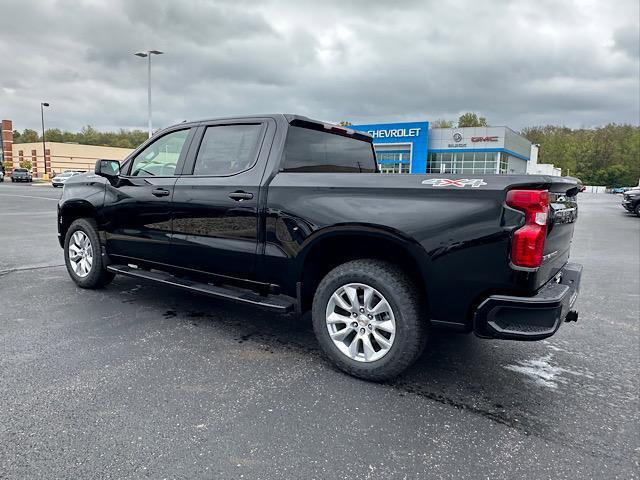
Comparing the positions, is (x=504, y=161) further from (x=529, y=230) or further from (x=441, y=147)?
(x=529, y=230)

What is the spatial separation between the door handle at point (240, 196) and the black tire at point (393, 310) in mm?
943

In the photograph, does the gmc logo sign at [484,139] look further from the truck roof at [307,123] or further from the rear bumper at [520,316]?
the rear bumper at [520,316]

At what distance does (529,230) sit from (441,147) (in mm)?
55684

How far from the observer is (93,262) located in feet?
17.0

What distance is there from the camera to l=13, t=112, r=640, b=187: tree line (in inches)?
4208

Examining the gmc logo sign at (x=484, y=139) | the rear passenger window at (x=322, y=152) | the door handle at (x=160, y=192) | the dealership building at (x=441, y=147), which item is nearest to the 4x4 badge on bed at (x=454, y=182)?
the rear passenger window at (x=322, y=152)

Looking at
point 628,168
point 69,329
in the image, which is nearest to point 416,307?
point 69,329

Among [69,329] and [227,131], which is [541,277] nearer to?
[227,131]

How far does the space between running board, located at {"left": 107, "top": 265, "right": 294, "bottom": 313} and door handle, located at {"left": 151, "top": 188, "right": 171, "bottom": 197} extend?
79 cm

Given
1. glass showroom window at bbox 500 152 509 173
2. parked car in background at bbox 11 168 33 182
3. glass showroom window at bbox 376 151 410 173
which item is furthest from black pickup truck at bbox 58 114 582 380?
glass showroom window at bbox 500 152 509 173

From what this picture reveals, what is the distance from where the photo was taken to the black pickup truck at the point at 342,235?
9.02 feet

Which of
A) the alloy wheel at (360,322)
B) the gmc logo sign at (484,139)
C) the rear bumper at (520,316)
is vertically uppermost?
the gmc logo sign at (484,139)

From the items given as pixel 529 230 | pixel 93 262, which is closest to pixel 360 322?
pixel 529 230

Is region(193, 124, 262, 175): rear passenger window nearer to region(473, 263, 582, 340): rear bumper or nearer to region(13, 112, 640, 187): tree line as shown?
region(473, 263, 582, 340): rear bumper
